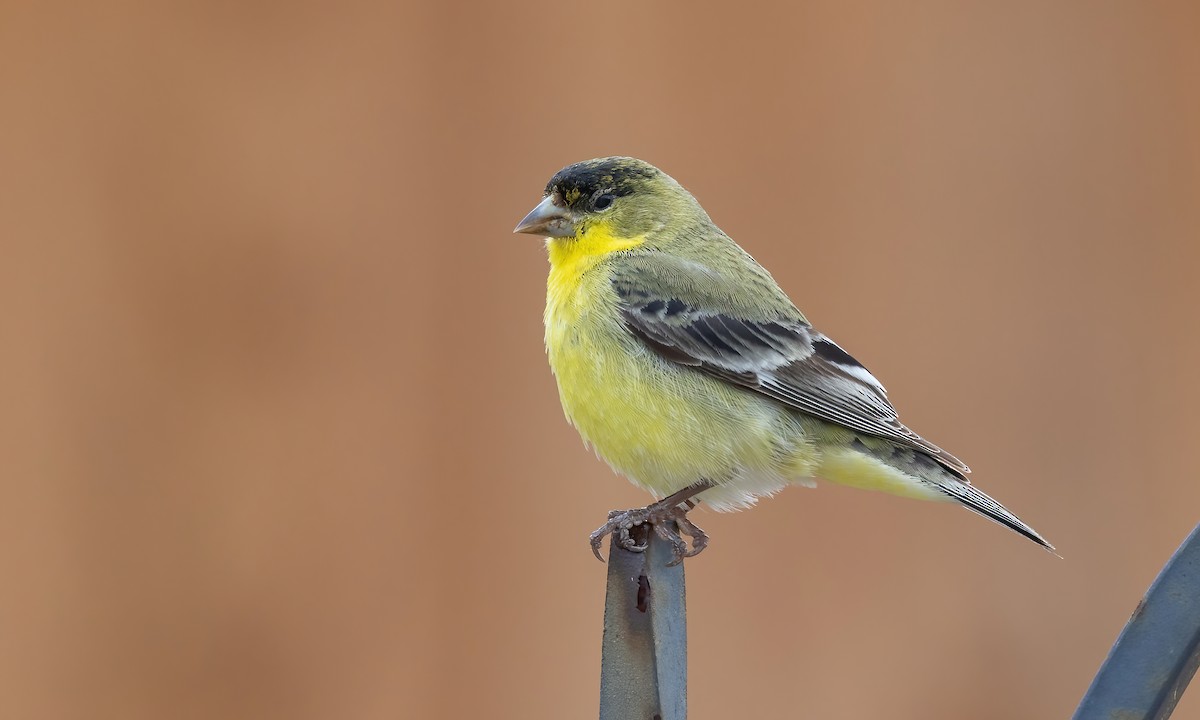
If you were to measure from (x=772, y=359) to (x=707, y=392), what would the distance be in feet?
0.67

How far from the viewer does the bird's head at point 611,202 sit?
3.39 m

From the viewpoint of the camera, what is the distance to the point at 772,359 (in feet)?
10.3

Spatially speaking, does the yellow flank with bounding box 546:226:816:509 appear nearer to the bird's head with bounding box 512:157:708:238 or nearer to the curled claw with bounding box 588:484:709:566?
the curled claw with bounding box 588:484:709:566

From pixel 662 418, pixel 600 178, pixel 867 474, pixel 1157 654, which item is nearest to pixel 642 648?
pixel 1157 654

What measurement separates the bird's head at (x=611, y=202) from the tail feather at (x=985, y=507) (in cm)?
114

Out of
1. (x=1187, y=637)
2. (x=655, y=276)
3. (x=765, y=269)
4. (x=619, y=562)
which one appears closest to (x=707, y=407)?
(x=655, y=276)

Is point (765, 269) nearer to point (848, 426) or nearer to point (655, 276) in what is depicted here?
point (655, 276)

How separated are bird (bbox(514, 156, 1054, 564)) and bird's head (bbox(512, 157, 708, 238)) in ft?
0.03

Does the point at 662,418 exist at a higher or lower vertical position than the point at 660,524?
higher

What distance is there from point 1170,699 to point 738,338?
5.58ft

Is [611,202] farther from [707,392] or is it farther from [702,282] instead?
[707,392]

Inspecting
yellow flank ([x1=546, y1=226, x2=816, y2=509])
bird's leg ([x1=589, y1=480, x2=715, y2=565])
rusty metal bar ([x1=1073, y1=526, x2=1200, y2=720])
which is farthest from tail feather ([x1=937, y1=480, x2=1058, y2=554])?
rusty metal bar ([x1=1073, y1=526, x2=1200, y2=720])

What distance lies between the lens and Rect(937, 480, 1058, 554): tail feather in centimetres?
262

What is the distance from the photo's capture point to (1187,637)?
1576mm
